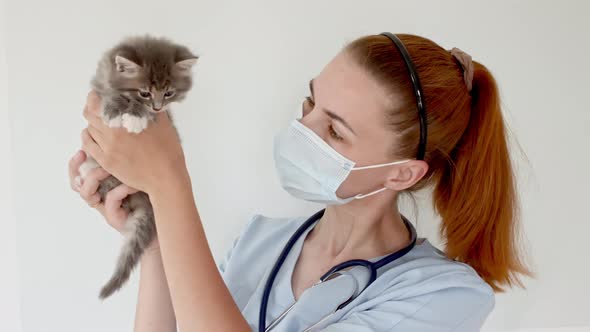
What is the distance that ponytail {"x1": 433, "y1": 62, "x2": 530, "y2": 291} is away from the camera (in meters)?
1.25

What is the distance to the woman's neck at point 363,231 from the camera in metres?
1.33

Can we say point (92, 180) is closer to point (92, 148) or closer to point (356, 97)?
point (92, 148)

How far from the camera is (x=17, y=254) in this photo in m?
1.54

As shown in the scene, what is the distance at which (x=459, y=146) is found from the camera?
129cm

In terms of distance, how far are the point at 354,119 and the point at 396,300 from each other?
391mm

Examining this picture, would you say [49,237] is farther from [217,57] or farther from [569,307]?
[569,307]

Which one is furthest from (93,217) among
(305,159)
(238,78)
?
(305,159)

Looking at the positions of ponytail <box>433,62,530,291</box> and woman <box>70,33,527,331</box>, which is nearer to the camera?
woman <box>70,33,527,331</box>

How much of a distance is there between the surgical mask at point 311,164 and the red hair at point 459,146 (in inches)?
4.8

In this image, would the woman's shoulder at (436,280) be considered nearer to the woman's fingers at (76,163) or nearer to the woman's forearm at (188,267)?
the woman's forearm at (188,267)

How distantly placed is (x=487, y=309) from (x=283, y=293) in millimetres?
457

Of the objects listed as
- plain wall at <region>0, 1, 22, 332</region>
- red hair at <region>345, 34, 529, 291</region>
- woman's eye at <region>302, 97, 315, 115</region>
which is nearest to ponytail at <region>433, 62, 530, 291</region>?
red hair at <region>345, 34, 529, 291</region>

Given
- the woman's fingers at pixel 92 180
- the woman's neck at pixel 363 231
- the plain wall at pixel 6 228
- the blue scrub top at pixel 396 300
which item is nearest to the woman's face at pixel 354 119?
the woman's neck at pixel 363 231

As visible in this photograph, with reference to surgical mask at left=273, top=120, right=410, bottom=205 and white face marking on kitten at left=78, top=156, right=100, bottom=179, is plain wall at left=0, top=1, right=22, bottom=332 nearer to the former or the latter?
white face marking on kitten at left=78, top=156, right=100, bottom=179
